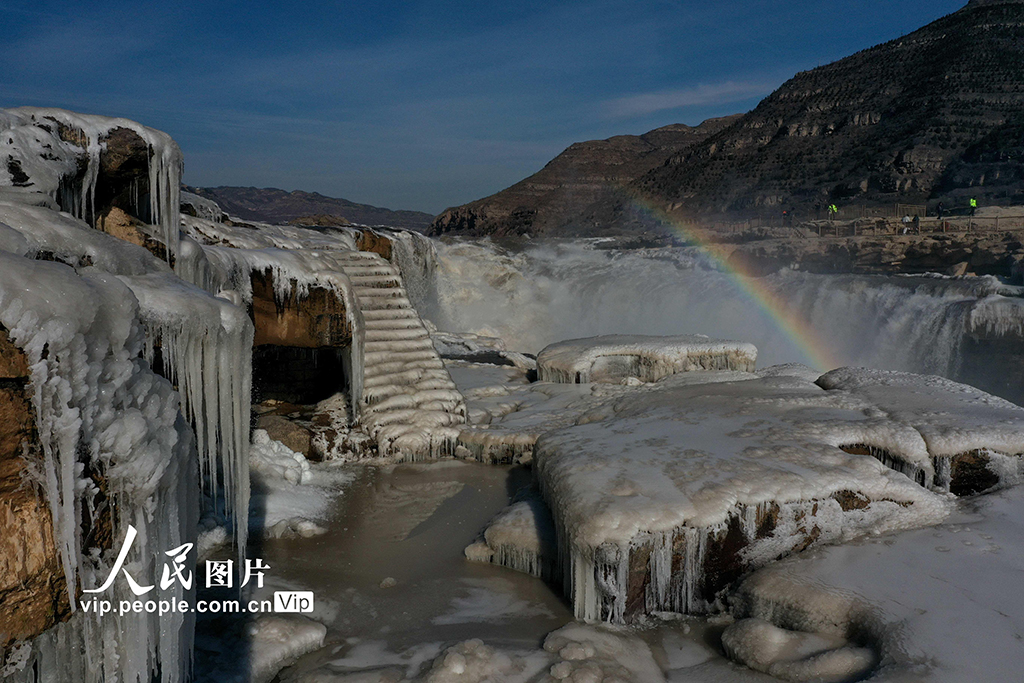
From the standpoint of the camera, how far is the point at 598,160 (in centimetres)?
7975

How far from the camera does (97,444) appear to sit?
7.39ft

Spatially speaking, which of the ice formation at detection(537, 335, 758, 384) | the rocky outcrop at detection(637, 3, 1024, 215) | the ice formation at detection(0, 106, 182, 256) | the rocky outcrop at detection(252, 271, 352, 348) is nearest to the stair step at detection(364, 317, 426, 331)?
the rocky outcrop at detection(252, 271, 352, 348)

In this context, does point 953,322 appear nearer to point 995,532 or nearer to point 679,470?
point 995,532

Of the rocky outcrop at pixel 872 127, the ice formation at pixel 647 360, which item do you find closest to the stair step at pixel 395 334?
the ice formation at pixel 647 360

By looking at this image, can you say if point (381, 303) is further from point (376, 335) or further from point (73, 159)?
point (73, 159)

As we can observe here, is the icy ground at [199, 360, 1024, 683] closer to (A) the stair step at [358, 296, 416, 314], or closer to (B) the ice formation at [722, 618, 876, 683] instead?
(B) the ice formation at [722, 618, 876, 683]

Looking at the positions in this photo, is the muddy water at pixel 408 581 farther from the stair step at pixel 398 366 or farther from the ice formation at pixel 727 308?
the ice formation at pixel 727 308

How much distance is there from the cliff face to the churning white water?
37.9 m

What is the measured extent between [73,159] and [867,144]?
184ft

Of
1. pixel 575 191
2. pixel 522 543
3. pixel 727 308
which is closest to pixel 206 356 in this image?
pixel 522 543

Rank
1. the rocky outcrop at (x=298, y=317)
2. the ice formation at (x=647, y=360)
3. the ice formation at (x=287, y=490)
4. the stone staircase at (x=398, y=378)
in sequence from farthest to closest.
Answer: the ice formation at (x=647, y=360), the stone staircase at (x=398, y=378), the rocky outcrop at (x=298, y=317), the ice formation at (x=287, y=490)

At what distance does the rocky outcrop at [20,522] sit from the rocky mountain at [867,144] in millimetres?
42369

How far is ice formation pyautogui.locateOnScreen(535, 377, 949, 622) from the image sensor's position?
→ 418 centimetres

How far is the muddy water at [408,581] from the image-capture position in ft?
13.2
